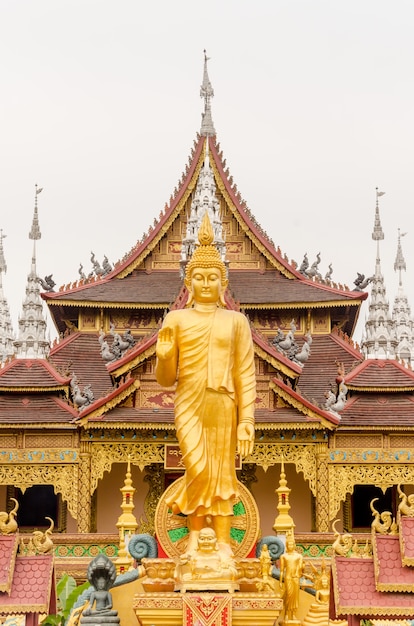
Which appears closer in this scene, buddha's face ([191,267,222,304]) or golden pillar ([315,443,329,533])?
buddha's face ([191,267,222,304])

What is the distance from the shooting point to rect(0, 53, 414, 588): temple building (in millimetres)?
21484

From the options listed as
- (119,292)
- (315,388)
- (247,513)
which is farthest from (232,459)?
(119,292)

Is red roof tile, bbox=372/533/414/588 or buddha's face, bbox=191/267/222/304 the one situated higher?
buddha's face, bbox=191/267/222/304

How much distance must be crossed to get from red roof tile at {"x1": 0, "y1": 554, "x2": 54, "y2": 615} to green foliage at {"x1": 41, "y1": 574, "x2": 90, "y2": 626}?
230 millimetres

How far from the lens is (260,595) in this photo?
34.3 ft

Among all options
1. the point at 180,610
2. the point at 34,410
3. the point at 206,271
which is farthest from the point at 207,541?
the point at 34,410

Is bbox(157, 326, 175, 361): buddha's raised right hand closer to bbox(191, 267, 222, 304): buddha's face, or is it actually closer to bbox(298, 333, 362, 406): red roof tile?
bbox(191, 267, 222, 304): buddha's face

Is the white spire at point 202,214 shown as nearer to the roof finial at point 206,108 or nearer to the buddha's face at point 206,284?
the roof finial at point 206,108

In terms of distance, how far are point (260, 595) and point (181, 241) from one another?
1644cm

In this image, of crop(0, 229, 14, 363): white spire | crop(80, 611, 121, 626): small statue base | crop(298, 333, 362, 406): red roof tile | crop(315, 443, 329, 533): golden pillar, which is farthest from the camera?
crop(0, 229, 14, 363): white spire

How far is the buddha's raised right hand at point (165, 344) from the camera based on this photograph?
11281 mm

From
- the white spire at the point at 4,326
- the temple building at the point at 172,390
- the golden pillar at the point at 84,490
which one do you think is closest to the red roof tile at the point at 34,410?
the temple building at the point at 172,390

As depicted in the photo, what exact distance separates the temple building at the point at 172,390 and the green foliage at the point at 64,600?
5.01 metres

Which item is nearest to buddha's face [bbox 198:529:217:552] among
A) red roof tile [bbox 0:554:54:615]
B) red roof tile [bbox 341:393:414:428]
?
red roof tile [bbox 0:554:54:615]
